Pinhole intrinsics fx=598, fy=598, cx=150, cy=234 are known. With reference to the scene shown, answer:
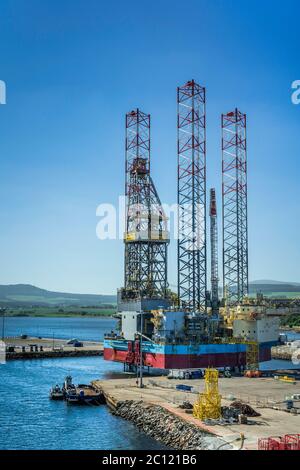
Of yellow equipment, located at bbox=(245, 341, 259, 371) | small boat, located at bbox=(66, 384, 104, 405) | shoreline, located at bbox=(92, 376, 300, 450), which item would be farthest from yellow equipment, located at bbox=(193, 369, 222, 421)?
yellow equipment, located at bbox=(245, 341, 259, 371)

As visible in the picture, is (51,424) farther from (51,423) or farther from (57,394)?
(57,394)

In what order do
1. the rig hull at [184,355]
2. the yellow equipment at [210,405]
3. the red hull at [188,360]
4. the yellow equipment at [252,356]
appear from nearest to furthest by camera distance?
the yellow equipment at [210,405], the red hull at [188,360], the rig hull at [184,355], the yellow equipment at [252,356]

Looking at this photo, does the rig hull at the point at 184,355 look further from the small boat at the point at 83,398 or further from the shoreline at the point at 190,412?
the small boat at the point at 83,398

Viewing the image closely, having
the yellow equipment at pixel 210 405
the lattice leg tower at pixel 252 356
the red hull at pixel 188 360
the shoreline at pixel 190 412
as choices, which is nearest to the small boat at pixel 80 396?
the shoreline at pixel 190 412

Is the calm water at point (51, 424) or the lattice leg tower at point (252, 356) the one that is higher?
the lattice leg tower at point (252, 356)

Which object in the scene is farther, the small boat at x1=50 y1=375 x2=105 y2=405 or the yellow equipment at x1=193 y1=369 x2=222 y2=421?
the small boat at x1=50 y1=375 x2=105 y2=405

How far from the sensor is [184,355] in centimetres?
7725

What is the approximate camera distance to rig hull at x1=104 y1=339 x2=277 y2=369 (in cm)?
7681

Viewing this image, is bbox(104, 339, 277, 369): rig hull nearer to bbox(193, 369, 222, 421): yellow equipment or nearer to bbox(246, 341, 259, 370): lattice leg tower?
bbox(246, 341, 259, 370): lattice leg tower

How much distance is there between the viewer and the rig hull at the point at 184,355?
76.8 meters

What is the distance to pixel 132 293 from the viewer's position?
299 feet

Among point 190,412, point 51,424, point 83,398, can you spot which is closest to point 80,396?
point 83,398

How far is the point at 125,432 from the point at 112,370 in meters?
44.3
